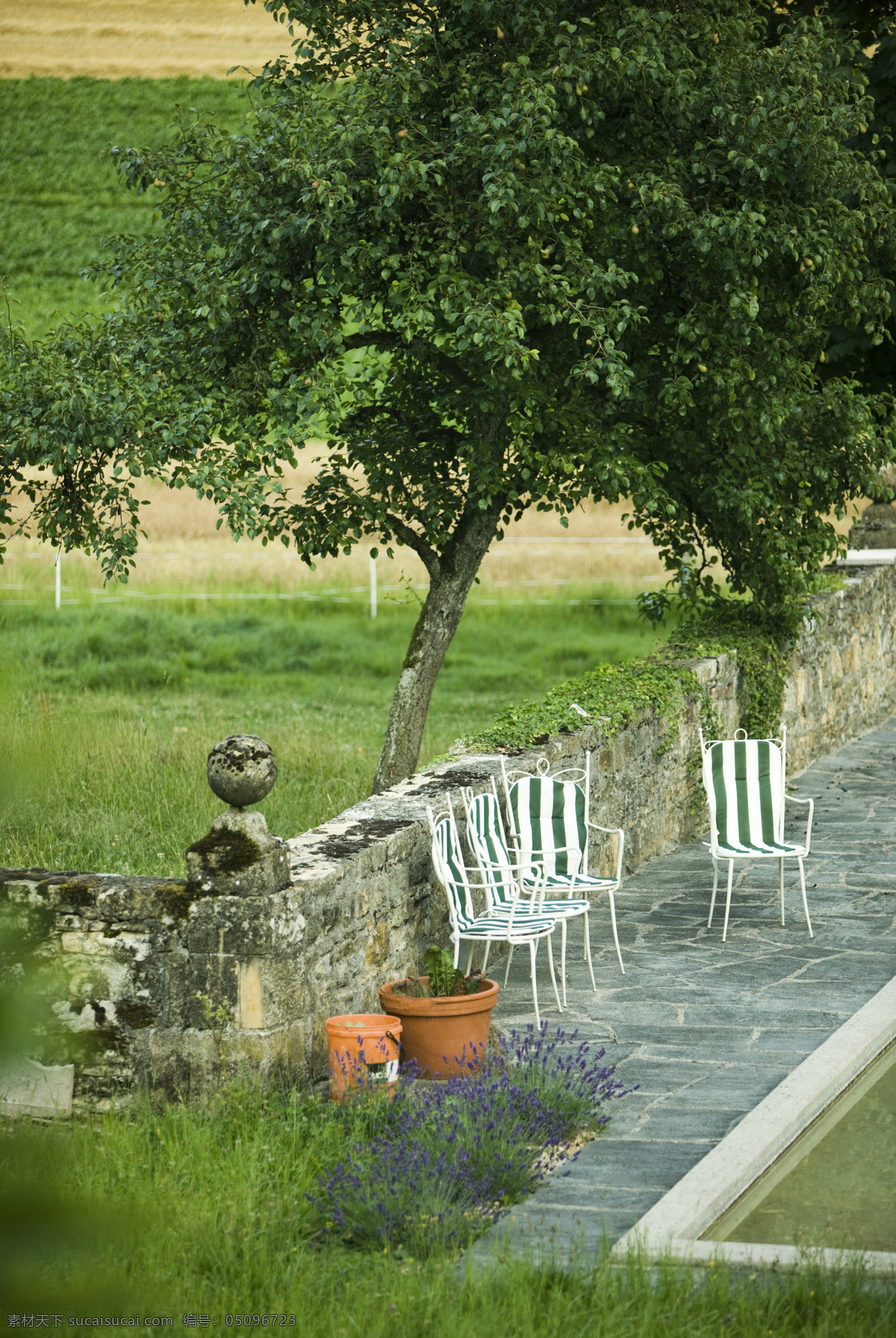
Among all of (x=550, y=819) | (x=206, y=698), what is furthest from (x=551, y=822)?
(x=206, y=698)

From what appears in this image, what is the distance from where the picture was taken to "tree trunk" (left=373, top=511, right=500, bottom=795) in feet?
32.6

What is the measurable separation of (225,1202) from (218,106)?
3997 centimetres

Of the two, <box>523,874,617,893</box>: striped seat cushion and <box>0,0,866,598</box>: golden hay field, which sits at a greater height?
<box>0,0,866,598</box>: golden hay field

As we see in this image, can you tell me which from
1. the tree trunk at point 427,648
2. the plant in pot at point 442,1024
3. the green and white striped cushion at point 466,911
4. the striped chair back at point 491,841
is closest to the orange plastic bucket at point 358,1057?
the plant in pot at point 442,1024

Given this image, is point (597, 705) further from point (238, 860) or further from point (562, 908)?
point (238, 860)

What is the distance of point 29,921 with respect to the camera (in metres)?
1.59

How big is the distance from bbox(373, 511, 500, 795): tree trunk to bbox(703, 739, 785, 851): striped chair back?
244 centimetres

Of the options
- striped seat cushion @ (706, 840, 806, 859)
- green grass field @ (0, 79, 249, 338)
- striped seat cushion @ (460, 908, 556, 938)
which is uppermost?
green grass field @ (0, 79, 249, 338)

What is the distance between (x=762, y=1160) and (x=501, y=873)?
2.40 metres

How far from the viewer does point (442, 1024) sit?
527 centimetres

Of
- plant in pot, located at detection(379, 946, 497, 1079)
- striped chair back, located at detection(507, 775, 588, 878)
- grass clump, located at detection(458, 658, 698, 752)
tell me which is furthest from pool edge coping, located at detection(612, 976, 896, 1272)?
grass clump, located at detection(458, 658, 698, 752)

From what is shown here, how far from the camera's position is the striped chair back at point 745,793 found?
25.6 feet

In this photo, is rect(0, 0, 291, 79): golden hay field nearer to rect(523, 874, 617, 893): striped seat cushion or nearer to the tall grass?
the tall grass

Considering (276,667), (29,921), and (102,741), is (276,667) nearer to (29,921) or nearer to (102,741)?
(102,741)
